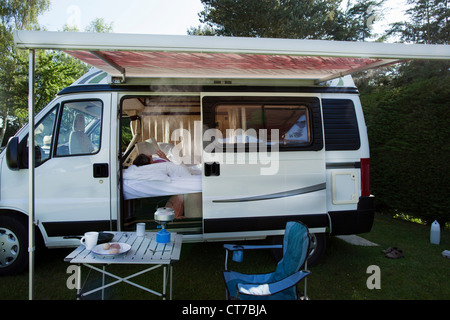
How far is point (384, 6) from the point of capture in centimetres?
1650

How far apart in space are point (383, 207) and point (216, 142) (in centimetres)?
497

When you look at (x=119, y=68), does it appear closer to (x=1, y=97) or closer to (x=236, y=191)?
(x=236, y=191)

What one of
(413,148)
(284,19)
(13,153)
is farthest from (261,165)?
(284,19)

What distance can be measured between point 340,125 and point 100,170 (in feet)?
9.10

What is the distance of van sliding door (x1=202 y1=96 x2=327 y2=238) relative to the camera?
3.46m

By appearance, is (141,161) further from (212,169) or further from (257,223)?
(257,223)

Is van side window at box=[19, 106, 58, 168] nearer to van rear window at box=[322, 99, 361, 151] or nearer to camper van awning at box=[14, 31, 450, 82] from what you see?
camper van awning at box=[14, 31, 450, 82]

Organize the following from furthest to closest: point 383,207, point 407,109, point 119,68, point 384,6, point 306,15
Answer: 1. point 384,6
2. point 306,15
3. point 383,207
4. point 407,109
5. point 119,68

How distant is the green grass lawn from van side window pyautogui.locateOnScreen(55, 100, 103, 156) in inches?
55.1

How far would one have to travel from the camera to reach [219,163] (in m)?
3.45

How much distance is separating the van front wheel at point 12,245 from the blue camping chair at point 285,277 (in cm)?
231
